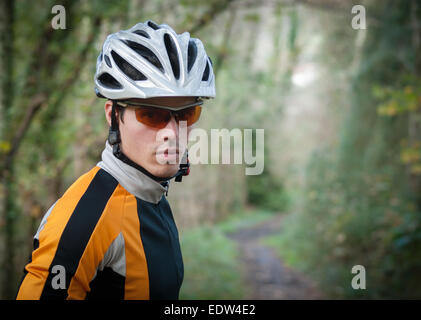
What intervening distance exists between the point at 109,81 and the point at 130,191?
0.57 m

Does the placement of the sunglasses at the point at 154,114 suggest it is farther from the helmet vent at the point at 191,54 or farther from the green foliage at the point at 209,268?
the green foliage at the point at 209,268

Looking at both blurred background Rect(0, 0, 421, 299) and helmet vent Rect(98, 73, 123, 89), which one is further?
blurred background Rect(0, 0, 421, 299)

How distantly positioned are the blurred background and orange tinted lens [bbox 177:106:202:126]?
9.29 feet

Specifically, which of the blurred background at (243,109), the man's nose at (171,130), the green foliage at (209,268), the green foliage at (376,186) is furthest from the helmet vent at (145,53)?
the green foliage at (209,268)

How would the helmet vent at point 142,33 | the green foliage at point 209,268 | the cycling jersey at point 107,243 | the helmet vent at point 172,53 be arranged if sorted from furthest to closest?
1. the green foliage at point 209,268
2. the helmet vent at point 142,33
3. the helmet vent at point 172,53
4. the cycling jersey at point 107,243

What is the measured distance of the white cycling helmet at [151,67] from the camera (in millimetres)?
1503

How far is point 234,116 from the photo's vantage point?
1584 centimetres

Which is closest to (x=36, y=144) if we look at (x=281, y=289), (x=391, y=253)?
(x=281, y=289)

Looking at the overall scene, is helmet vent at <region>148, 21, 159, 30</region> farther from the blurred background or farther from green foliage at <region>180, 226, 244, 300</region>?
green foliage at <region>180, 226, 244, 300</region>

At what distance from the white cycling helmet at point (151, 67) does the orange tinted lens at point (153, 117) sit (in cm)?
7

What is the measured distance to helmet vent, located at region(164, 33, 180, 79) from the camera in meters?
1.59

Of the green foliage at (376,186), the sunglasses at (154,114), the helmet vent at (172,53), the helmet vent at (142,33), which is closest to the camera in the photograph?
the sunglasses at (154,114)

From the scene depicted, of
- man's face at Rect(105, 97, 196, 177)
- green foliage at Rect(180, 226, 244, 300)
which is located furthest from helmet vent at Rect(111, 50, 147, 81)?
green foliage at Rect(180, 226, 244, 300)
